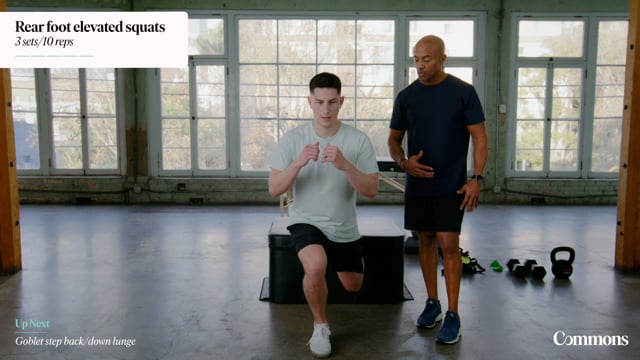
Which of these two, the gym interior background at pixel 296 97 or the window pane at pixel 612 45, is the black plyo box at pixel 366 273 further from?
the window pane at pixel 612 45

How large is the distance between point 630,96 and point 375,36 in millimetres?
4847

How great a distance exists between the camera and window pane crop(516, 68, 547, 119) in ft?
28.2

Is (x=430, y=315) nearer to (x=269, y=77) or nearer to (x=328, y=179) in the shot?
(x=328, y=179)

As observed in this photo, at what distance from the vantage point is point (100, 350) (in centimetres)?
276

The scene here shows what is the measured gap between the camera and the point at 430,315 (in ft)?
10.1

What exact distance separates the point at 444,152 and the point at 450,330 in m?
0.98

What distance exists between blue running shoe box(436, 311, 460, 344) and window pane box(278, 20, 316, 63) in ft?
20.9

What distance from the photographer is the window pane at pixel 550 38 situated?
28.0 feet

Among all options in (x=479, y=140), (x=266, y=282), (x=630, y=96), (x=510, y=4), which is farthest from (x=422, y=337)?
(x=510, y=4)

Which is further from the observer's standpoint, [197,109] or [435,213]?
[197,109]

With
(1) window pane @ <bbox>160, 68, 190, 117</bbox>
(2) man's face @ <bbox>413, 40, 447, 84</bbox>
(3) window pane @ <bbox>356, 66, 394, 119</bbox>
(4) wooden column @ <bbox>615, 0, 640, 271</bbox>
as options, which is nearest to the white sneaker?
(2) man's face @ <bbox>413, 40, 447, 84</bbox>

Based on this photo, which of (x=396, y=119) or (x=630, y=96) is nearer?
(x=396, y=119)

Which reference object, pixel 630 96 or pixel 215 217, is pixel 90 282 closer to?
pixel 215 217

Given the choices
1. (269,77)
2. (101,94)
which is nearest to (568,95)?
(269,77)
